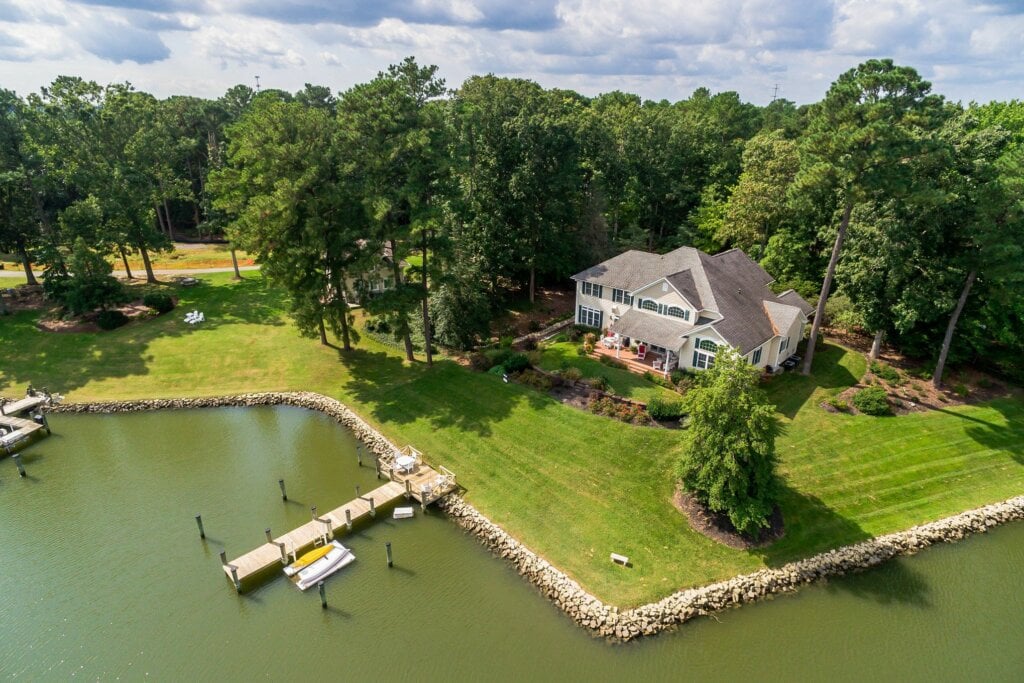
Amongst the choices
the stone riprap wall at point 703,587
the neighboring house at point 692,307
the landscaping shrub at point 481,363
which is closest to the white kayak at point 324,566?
the stone riprap wall at point 703,587

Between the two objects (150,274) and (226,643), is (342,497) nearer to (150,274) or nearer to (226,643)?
(226,643)

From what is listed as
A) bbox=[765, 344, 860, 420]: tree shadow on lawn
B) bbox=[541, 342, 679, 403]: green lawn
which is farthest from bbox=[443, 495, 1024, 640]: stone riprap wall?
bbox=[541, 342, 679, 403]: green lawn

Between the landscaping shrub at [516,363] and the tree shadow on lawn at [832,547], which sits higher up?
the landscaping shrub at [516,363]

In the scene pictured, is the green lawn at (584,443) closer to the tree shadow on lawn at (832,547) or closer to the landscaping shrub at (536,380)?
the tree shadow on lawn at (832,547)

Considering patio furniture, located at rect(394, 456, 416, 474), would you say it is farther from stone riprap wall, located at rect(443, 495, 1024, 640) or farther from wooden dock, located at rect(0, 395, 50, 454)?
wooden dock, located at rect(0, 395, 50, 454)

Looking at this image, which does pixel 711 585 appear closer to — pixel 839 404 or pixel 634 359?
pixel 839 404

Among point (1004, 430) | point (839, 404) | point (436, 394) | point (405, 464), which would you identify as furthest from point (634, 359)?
point (1004, 430)
